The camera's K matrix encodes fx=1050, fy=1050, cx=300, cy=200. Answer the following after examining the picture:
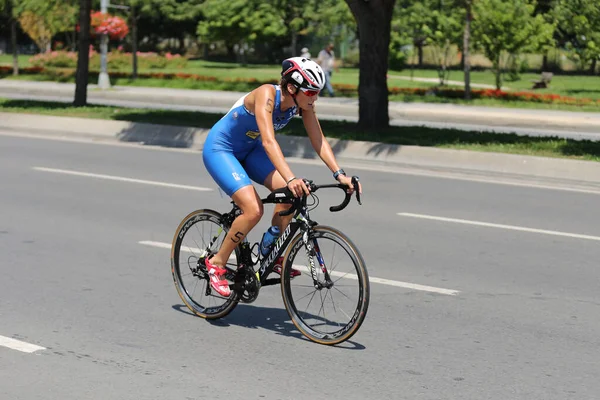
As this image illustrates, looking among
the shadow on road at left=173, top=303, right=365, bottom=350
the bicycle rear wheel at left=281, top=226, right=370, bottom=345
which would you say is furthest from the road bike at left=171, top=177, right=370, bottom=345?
the shadow on road at left=173, top=303, right=365, bottom=350

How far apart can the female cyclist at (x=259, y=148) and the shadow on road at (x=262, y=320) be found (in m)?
0.33

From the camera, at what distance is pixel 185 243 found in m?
7.09

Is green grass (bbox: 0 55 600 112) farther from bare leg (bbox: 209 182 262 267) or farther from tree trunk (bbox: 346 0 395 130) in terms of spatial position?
bare leg (bbox: 209 182 262 267)

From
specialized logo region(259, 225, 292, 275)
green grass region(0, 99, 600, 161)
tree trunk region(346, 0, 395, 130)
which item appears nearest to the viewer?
specialized logo region(259, 225, 292, 275)

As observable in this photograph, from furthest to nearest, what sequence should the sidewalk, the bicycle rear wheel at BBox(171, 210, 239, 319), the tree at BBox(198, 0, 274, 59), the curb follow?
the tree at BBox(198, 0, 274, 59)
the sidewalk
the curb
the bicycle rear wheel at BBox(171, 210, 239, 319)

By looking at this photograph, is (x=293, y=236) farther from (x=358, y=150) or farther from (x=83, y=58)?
(x=83, y=58)

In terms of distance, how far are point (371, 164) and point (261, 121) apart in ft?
35.2

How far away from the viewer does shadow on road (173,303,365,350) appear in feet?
21.8

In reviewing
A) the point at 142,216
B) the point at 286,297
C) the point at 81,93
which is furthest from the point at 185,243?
the point at 81,93

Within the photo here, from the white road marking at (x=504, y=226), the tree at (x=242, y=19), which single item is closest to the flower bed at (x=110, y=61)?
the tree at (x=242, y=19)

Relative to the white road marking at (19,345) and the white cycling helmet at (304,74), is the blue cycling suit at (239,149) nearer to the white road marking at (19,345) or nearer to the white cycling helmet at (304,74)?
the white cycling helmet at (304,74)

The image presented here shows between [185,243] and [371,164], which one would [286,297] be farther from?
[371,164]

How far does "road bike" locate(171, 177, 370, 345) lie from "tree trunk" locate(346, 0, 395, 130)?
12806 millimetres

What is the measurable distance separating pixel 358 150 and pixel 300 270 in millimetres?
11059
